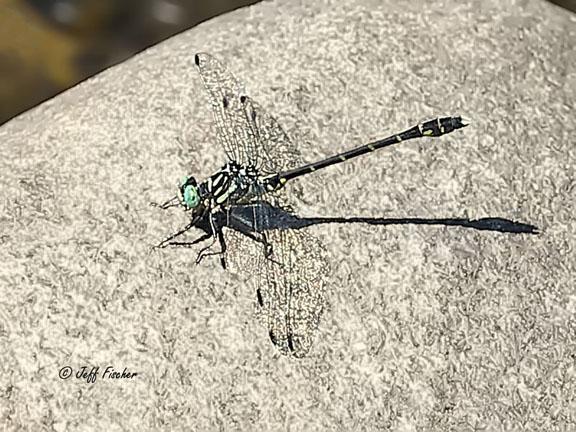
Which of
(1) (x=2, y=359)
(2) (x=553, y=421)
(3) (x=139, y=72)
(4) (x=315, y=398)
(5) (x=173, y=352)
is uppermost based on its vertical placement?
(3) (x=139, y=72)

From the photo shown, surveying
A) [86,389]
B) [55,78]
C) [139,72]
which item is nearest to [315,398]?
[86,389]

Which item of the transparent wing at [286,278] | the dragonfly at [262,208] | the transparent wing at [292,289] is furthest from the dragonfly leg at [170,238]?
the transparent wing at [292,289]

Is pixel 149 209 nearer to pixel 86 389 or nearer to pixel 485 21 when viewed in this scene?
pixel 86 389

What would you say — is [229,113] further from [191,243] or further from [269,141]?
[191,243]

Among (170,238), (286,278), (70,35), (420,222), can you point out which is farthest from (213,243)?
(70,35)

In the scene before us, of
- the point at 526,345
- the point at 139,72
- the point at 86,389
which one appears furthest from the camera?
the point at 139,72

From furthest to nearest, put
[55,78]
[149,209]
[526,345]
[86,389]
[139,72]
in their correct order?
[55,78]
[139,72]
[149,209]
[526,345]
[86,389]

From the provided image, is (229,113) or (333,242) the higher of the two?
(229,113)

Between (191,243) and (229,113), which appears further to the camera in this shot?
(229,113)
